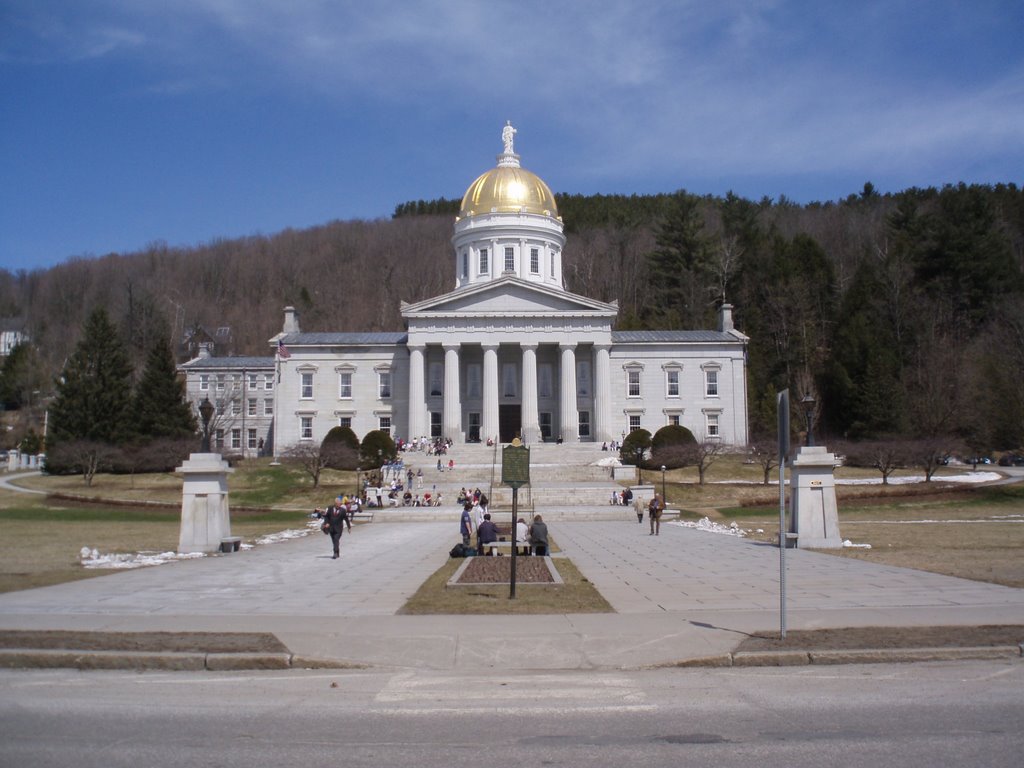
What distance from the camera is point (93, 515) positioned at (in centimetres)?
4375

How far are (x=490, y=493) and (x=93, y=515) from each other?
20316 mm

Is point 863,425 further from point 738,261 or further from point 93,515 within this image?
point 93,515

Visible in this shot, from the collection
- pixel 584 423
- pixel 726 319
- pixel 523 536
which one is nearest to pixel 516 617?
pixel 523 536

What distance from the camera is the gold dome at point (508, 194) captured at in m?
82.9

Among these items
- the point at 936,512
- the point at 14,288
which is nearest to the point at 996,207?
the point at 936,512

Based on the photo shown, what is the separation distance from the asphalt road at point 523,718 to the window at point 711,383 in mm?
68735

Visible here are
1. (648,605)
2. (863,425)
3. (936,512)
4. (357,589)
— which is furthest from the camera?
(863,425)

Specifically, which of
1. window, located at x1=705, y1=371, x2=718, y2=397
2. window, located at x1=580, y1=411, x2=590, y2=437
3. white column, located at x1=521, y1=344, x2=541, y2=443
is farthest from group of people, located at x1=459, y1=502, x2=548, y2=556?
window, located at x1=705, y1=371, x2=718, y2=397

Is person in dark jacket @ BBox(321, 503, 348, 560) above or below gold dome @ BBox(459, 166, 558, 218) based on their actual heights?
below

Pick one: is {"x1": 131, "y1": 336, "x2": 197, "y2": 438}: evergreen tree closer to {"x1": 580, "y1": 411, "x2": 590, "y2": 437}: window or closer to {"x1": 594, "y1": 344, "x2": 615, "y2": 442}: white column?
{"x1": 580, "y1": 411, "x2": 590, "y2": 437}: window

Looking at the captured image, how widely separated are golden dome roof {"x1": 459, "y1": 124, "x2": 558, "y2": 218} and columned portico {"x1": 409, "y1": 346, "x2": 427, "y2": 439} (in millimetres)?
17196

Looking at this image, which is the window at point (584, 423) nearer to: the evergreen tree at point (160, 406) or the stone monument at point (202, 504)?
the evergreen tree at point (160, 406)

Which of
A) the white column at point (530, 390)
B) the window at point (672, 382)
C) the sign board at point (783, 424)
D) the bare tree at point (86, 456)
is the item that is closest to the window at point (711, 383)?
the window at point (672, 382)

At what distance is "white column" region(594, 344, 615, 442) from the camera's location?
73.1 m
